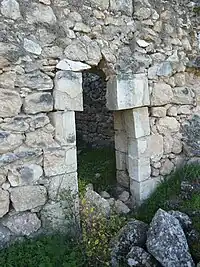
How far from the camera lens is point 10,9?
2.96 metres

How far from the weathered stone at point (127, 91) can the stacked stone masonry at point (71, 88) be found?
0.04ft

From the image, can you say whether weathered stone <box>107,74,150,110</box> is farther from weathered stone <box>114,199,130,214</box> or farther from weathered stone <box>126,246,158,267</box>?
weathered stone <box>126,246,158,267</box>

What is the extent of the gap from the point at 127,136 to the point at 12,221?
1825mm

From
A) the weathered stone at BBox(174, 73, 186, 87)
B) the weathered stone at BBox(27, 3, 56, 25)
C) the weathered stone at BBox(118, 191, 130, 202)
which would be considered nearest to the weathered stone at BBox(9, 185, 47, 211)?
the weathered stone at BBox(118, 191, 130, 202)

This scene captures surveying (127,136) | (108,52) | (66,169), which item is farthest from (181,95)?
(66,169)

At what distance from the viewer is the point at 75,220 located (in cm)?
341

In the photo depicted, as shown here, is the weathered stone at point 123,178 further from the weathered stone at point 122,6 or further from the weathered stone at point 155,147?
the weathered stone at point 122,6

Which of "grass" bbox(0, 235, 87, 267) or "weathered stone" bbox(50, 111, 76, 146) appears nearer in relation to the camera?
"grass" bbox(0, 235, 87, 267)

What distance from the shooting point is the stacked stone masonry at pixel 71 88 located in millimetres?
3057

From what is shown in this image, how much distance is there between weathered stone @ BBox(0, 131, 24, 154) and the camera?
9.88ft

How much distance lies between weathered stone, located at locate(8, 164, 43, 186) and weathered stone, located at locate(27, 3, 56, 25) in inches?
56.9

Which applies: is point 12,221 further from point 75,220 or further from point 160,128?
point 160,128

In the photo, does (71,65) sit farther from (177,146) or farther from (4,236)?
(177,146)

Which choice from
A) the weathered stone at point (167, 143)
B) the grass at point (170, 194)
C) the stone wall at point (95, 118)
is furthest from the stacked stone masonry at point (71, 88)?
the stone wall at point (95, 118)
